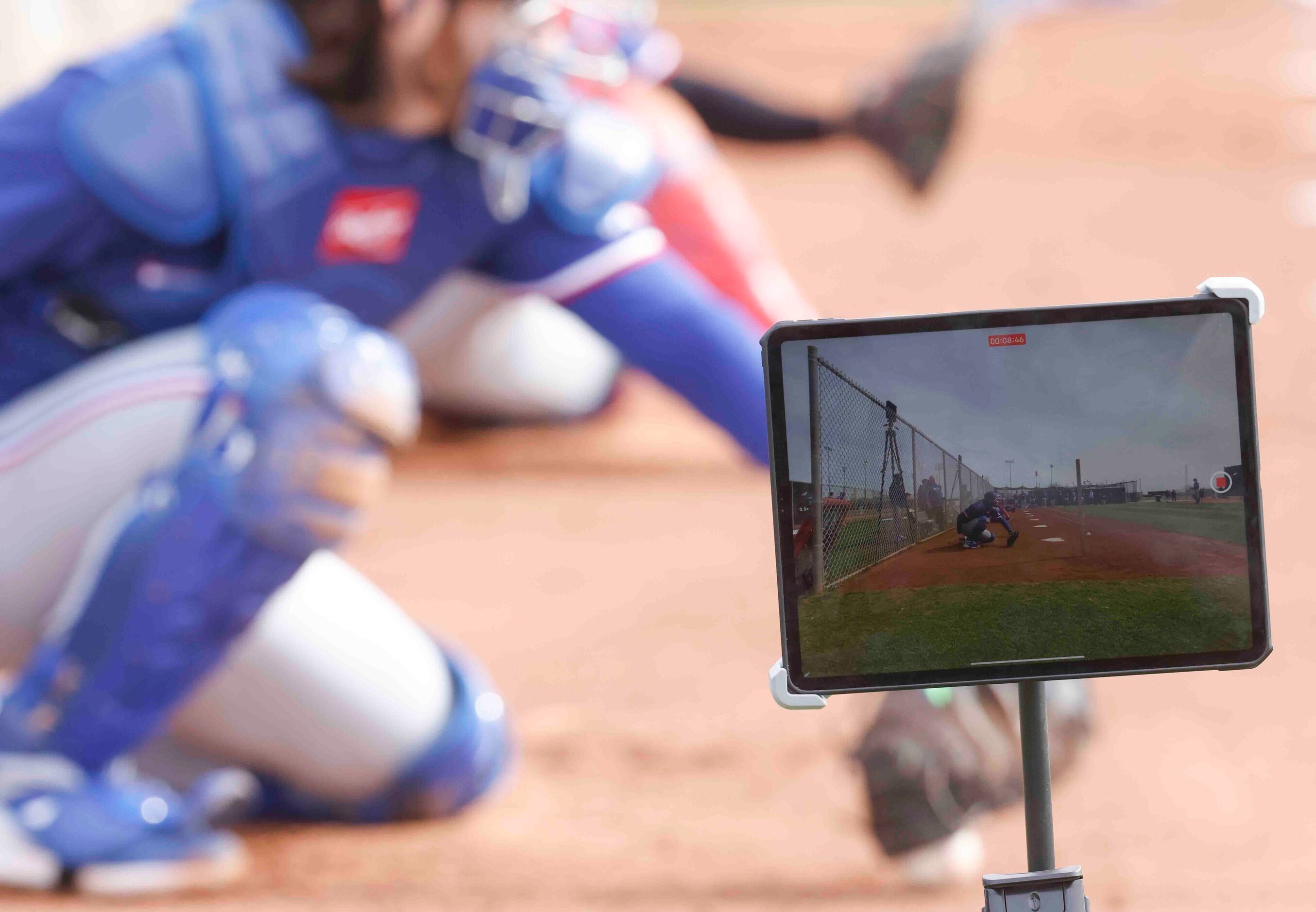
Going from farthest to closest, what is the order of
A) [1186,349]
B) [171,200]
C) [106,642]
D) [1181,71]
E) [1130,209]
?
[1181,71] → [1130,209] → [171,200] → [106,642] → [1186,349]

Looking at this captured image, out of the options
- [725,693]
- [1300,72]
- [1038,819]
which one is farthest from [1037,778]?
[1300,72]

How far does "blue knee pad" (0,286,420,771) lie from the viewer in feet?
3.39

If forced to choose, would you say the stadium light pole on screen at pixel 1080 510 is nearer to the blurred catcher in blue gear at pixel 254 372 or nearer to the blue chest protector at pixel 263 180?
the blurred catcher in blue gear at pixel 254 372

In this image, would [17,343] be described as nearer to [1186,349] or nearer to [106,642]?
[106,642]

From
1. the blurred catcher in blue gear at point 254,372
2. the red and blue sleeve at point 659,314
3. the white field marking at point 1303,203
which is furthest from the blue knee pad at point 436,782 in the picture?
the white field marking at point 1303,203

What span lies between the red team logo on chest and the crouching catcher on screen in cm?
82

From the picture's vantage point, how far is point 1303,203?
4867 millimetres

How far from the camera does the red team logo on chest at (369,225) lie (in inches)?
48.3

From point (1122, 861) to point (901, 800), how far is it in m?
0.23

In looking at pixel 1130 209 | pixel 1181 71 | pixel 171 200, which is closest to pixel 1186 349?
pixel 171 200

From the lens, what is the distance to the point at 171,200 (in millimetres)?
1170

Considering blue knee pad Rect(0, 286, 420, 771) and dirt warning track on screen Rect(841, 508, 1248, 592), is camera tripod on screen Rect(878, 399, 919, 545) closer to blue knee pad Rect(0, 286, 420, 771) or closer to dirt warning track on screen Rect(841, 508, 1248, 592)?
dirt warning track on screen Rect(841, 508, 1248, 592)

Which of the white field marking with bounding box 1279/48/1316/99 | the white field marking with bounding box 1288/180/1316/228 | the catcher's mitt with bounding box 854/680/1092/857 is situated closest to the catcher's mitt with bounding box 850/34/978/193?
the catcher's mitt with bounding box 854/680/1092/857

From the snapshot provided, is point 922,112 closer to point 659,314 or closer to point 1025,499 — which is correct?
point 659,314
